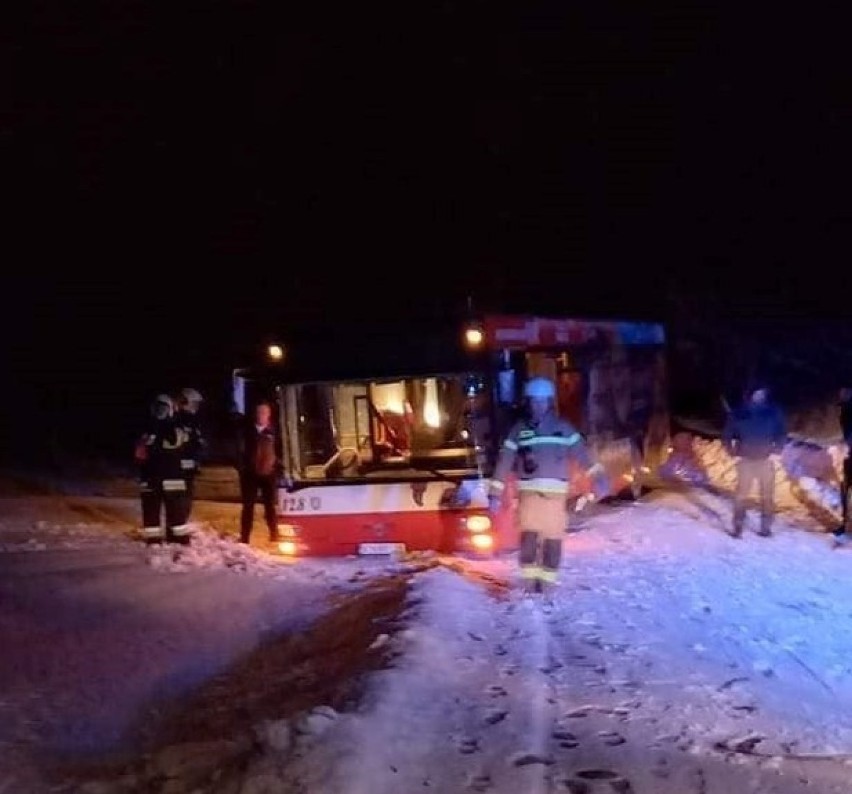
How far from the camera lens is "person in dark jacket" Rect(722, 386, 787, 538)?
1524 centimetres

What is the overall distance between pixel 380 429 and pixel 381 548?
1.30 m

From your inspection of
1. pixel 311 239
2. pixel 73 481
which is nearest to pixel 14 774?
pixel 73 481

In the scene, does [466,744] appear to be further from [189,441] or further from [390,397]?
[189,441]

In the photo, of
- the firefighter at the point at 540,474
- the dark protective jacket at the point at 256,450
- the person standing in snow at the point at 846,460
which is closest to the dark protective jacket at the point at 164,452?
the dark protective jacket at the point at 256,450

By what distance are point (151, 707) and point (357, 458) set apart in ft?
19.3

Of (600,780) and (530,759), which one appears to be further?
(530,759)

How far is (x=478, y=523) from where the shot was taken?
541 inches

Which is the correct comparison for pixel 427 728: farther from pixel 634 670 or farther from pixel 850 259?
pixel 850 259

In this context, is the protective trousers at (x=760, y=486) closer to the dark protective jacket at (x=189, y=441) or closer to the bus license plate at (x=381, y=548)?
the bus license plate at (x=381, y=548)

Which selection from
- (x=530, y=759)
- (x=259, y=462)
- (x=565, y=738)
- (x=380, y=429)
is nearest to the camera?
(x=530, y=759)

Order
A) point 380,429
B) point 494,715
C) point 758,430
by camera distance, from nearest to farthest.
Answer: point 494,715, point 380,429, point 758,430

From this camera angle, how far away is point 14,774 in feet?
25.0

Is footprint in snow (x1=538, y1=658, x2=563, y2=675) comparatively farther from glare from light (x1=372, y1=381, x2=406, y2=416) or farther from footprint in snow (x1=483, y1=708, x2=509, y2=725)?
glare from light (x1=372, y1=381, x2=406, y2=416)

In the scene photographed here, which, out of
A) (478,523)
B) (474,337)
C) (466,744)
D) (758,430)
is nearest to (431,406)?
(474,337)
